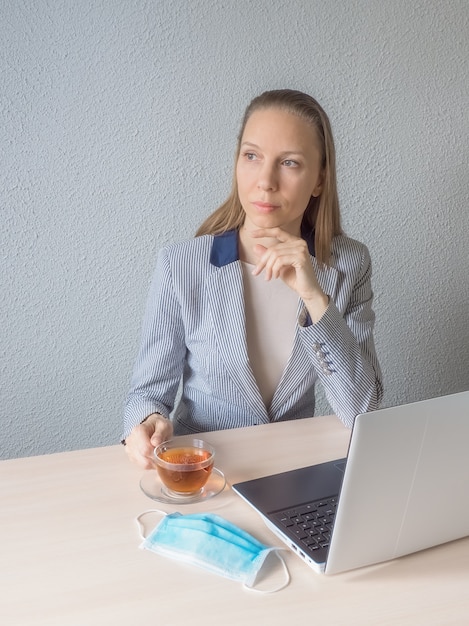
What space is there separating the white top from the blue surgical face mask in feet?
1.90

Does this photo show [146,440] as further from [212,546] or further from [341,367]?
[341,367]

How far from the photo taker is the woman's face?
1.46 meters

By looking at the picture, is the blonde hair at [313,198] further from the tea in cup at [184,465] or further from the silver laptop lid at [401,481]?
the silver laptop lid at [401,481]

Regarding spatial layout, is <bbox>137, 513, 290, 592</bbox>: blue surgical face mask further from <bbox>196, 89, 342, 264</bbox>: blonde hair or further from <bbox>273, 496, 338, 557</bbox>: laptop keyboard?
<bbox>196, 89, 342, 264</bbox>: blonde hair

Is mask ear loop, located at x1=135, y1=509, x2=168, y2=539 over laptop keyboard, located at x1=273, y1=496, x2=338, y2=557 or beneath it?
beneath

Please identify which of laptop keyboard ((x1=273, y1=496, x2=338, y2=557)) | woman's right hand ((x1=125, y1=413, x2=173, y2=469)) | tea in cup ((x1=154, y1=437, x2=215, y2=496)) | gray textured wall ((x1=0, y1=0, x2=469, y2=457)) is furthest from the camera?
gray textured wall ((x1=0, y1=0, x2=469, y2=457))

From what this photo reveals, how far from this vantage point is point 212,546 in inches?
35.4

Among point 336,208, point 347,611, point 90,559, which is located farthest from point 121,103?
point 347,611

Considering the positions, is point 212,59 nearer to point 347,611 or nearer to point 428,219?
point 428,219

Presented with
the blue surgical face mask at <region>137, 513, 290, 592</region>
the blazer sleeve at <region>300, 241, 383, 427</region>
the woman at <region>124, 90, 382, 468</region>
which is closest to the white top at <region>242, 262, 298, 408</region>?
the woman at <region>124, 90, 382, 468</region>

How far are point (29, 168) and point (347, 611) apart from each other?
143 centimetres

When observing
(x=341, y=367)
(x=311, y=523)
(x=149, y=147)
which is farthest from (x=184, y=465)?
(x=149, y=147)

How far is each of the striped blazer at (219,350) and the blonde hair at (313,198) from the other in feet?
0.14

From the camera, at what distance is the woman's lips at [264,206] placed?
1461 mm
